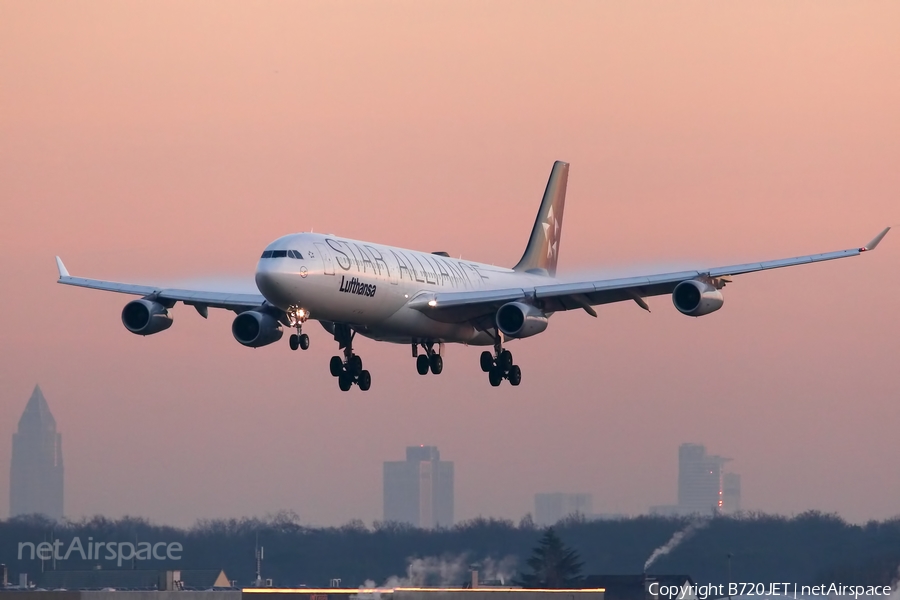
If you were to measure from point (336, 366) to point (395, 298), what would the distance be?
5766mm

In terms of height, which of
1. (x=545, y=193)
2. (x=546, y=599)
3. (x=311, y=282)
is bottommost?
(x=546, y=599)

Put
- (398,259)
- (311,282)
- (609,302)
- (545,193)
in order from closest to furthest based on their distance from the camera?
(311,282) < (398,259) < (609,302) < (545,193)

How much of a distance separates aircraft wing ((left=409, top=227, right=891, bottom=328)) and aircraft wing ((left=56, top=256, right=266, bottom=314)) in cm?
660

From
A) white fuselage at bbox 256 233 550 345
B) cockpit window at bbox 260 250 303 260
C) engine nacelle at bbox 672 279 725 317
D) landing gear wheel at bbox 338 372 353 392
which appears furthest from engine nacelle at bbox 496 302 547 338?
cockpit window at bbox 260 250 303 260

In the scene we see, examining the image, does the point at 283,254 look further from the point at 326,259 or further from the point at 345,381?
the point at 345,381

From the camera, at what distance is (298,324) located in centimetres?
5559

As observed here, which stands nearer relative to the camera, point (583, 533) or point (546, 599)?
point (546, 599)

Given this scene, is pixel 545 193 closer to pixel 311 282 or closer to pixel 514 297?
pixel 514 297

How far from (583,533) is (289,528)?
15.7m

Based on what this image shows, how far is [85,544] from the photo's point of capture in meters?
90.6

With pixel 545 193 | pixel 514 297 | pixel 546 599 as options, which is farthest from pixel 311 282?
pixel 545 193

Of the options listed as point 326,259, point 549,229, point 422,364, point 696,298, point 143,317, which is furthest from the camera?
point 549,229

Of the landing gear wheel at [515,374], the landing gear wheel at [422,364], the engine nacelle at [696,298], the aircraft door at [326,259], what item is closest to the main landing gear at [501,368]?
the landing gear wheel at [515,374]

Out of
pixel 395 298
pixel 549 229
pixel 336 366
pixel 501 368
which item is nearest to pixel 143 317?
pixel 336 366
